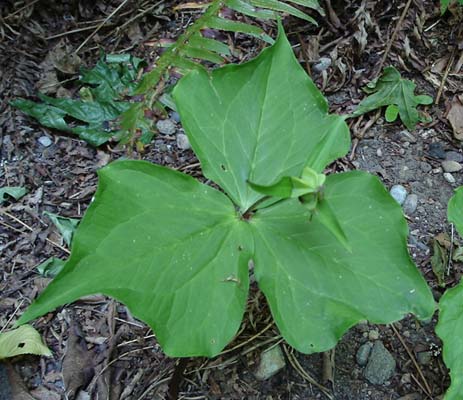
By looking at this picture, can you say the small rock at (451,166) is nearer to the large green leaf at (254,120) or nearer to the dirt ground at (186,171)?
the dirt ground at (186,171)

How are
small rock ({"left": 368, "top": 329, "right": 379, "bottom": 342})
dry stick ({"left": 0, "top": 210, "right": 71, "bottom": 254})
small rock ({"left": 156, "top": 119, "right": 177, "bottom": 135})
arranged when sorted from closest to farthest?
small rock ({"left": 368, "top": 329, "right": 379, "bottom": 342}) < dry stick ({"left": 0, "top": 210, "right": 71, "bottom": 254}) < small rock ({"left": 156, "top": 119, "right": 177, "bottom": 135})

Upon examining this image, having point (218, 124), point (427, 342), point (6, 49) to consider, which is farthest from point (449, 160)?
point (6, 49)

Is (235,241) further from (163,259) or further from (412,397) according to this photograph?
(412,397)

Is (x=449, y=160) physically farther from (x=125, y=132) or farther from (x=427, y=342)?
(x=125, y=132)

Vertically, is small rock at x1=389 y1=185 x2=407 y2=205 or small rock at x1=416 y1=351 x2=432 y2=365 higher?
small rock at x1=389 y1=185 x2=407 y2=205

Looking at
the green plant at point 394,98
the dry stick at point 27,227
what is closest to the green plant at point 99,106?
the dry stick at point 27,227

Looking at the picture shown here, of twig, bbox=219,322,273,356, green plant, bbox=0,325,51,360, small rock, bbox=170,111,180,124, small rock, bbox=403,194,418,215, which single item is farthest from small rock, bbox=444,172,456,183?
green plant, bbox=0,325,51,360

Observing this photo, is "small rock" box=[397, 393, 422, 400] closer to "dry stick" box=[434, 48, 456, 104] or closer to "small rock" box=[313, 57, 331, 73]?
"dry stick" box=[434, 48, 456, 104]
